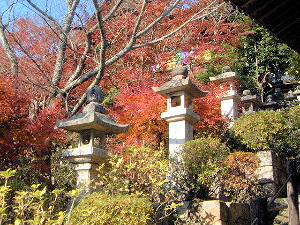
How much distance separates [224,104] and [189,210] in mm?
5323

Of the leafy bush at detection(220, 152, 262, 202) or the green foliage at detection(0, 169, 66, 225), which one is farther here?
the leafy bush at detection(220, 152, 262, 202)

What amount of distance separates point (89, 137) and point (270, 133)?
4369 mm

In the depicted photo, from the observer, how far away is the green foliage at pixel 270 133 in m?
7.97

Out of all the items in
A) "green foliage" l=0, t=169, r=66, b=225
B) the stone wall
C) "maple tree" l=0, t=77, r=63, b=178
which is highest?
"maple tree" l=0, t=77, r=63, b=178

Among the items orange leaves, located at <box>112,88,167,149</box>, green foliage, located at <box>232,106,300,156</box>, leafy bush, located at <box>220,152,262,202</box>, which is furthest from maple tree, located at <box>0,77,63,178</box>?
green foliage, located at <box>232,106,300,156</box>

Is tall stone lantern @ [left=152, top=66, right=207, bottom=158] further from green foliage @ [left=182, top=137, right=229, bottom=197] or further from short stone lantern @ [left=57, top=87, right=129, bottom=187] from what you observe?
short stone lantern @ [left=57, top=87, right=129, bottom=187]

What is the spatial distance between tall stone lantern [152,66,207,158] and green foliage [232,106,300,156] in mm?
1625

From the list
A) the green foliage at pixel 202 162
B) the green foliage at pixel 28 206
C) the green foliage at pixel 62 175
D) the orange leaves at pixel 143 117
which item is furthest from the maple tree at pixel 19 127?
the green foliage at pixel 202 162

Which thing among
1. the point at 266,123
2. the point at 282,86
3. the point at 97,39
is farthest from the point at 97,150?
the point at 282,86

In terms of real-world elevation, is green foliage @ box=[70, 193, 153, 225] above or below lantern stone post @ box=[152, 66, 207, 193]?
below

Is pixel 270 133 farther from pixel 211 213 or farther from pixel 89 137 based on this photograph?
pixel 89 137

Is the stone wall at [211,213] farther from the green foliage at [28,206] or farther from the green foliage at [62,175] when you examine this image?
the green foliage at [62,175]

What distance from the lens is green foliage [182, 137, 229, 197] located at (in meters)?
5.78

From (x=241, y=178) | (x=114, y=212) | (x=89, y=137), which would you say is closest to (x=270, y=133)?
(x=241, y=178)
